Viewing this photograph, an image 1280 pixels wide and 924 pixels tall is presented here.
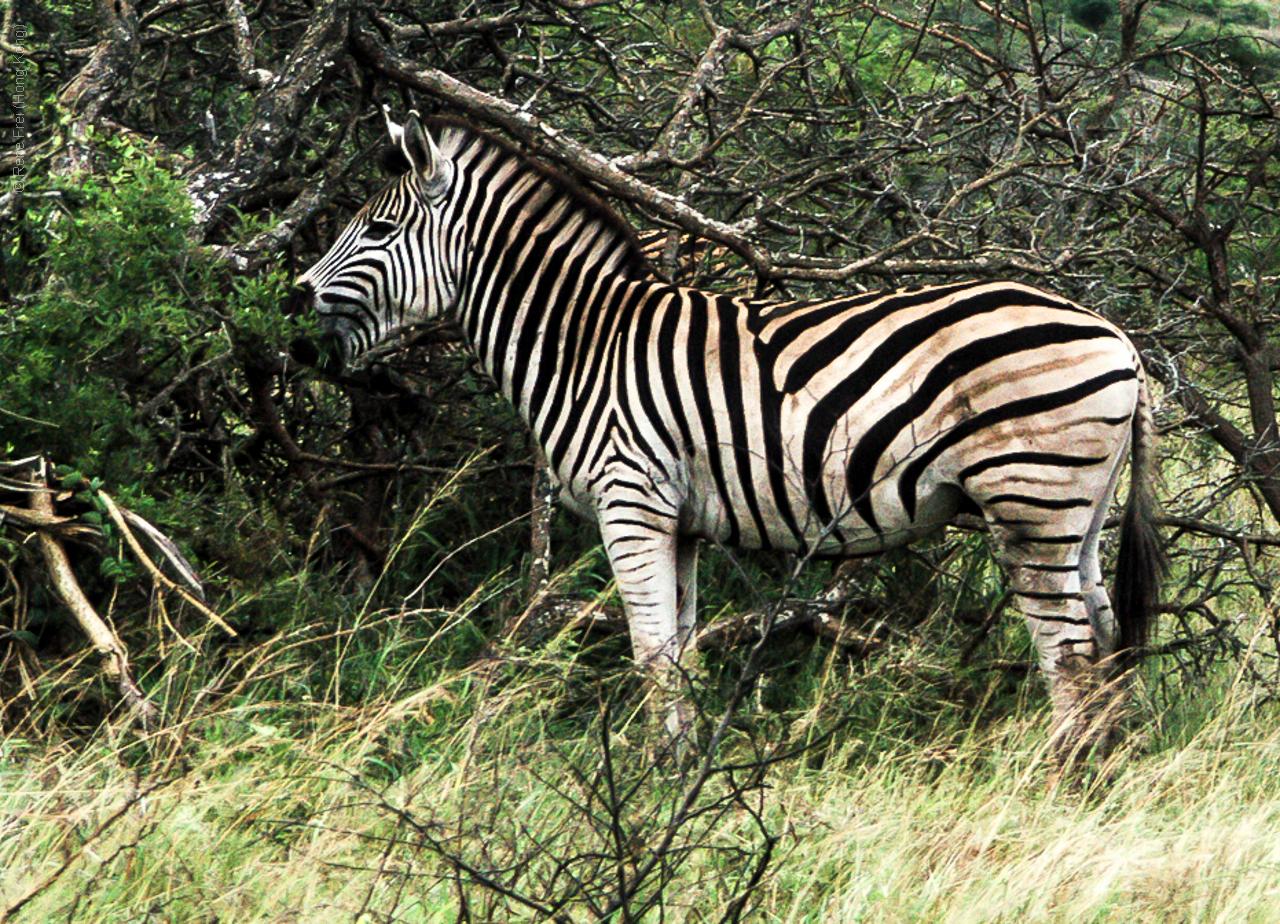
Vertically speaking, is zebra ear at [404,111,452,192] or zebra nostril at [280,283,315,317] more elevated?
zebra ear at [404,111,452,192]

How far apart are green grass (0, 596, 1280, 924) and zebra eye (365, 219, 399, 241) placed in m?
1.52

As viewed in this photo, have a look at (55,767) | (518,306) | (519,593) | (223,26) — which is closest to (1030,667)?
(519,593)

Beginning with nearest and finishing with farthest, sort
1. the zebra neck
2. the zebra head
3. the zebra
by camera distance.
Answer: the zebra, the zebra neck, the zebra head

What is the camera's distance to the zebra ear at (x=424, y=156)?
5133 mm

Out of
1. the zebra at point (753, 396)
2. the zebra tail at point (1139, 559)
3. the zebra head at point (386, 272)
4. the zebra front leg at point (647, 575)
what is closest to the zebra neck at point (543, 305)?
the zebra at point (753, 396)

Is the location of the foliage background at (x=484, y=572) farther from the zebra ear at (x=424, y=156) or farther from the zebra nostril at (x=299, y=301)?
the zebra ear at (x=424, y=156)

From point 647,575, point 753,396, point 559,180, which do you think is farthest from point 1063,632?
point 559,180

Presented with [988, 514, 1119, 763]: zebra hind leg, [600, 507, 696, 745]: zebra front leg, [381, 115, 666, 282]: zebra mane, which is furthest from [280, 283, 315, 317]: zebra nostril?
[988, 514, 1119, 763]: zebra hind leg

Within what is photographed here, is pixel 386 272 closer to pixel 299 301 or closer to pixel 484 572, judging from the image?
pixel 299 301

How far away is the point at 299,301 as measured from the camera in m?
5.33

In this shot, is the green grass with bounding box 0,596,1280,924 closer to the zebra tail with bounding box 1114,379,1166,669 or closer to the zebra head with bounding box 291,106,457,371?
the zebra tail with bounding box 1114,379,1166,669

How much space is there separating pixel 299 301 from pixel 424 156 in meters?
0.73

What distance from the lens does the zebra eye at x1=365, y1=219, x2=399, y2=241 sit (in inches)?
209

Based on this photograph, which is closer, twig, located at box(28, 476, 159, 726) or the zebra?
twig, located at box(28, 476, 159, 726)
